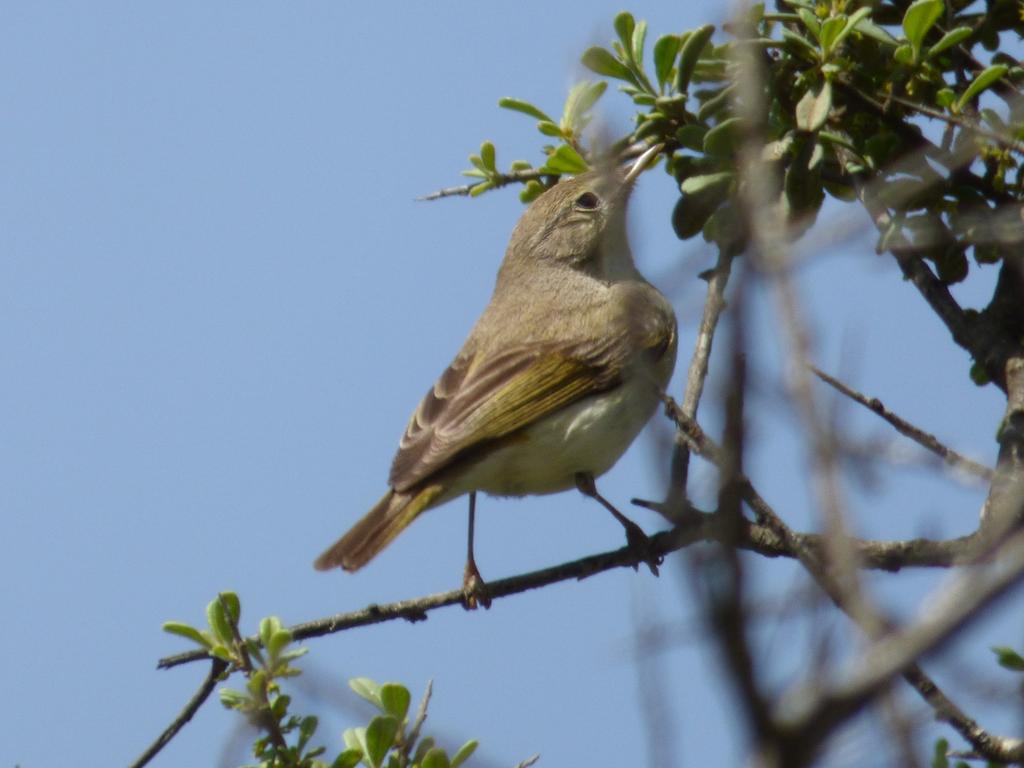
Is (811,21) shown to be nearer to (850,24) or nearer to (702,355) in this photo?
(850,24)

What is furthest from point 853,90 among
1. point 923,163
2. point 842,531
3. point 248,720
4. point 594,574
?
point 842,531

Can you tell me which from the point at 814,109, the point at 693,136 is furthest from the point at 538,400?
the point at 814,109

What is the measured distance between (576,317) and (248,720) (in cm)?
282

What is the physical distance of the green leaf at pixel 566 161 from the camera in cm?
428

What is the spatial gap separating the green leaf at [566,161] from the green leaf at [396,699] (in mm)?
1789

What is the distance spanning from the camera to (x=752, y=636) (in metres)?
1.04

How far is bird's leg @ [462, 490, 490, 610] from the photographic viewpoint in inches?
161

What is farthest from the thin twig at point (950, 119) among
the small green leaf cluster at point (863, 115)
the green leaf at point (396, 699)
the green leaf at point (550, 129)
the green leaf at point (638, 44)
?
the green leaf at point (396, 699)

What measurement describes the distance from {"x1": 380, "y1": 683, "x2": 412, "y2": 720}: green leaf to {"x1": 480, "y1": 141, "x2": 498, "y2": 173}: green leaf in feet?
6.05

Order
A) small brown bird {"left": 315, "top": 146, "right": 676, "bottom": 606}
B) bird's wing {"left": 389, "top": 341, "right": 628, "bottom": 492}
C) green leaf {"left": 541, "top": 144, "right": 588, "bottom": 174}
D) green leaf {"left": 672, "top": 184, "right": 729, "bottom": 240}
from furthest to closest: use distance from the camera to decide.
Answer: bird's wing {"left": 389, "top": 341, "right": 628, "bottom": 492} < small brown bird {"left": 315, "top": 146, "right": 676, "bottom": 606} < green leaf {"left": 541, "top": 144, "right": 588, "bottom": 174} < green leaf {"left": 672, "top": 184, "right": 729, "bottom": 240}

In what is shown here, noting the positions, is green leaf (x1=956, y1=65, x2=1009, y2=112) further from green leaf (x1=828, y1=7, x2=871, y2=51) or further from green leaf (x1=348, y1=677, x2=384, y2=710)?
green leaf (x1=348, y1=677, x2=384, y2=710)

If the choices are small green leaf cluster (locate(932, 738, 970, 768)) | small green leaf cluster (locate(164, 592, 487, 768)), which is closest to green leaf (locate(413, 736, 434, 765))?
small green leaf cluster (locate(164, 592, 487, 768))

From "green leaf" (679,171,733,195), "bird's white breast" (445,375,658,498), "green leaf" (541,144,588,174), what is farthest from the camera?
"bird's white breast" (445,375,658,498)

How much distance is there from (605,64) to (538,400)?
4.50 ft
